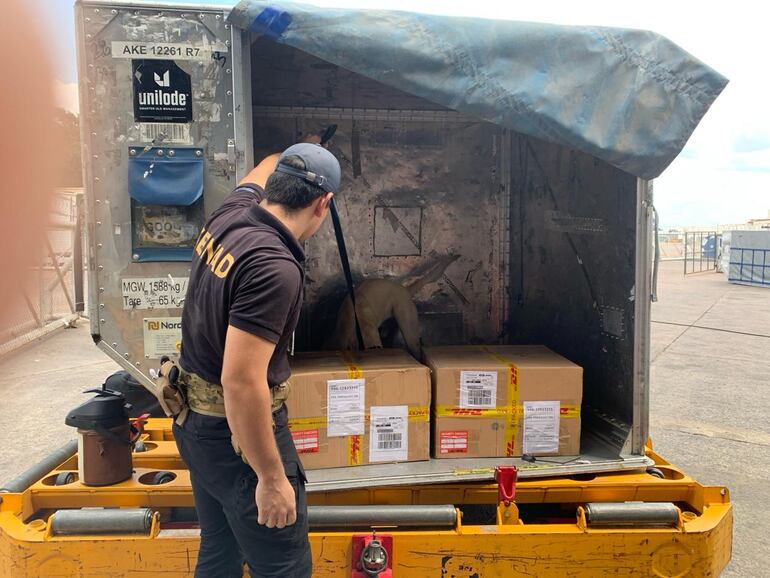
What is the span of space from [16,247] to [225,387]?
4.97 ft

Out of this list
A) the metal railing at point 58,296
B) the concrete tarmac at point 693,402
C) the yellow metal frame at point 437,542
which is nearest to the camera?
the yellow metal frame at point 437,542

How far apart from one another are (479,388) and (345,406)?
0.69m

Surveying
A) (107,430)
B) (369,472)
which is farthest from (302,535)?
(107,430)

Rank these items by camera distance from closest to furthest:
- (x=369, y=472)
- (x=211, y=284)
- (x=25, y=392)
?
(x=211, y=284) < (x=369, y=472) < (x=25, y=392)

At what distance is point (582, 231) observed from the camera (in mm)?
3912

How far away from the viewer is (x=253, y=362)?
196 cm

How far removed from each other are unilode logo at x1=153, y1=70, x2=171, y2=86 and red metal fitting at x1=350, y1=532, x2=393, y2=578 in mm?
2077

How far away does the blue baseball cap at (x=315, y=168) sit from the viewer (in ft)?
7.16

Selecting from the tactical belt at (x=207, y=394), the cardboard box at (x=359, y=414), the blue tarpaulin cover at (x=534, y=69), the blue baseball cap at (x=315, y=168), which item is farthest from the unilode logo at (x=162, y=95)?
the cardboard box at (x=359, y=414)

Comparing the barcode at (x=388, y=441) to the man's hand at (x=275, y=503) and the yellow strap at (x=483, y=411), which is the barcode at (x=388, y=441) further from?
the man's hand at (x=275, y=503)

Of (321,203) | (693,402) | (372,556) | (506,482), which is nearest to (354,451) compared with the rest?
(372,556)

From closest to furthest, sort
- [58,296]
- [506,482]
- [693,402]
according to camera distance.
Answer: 1. [506,482]
2. [693,402]
3. [58,296]

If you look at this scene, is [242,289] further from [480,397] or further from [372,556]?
[480,397]

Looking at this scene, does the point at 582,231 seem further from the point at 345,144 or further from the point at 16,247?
the point at 16,247
